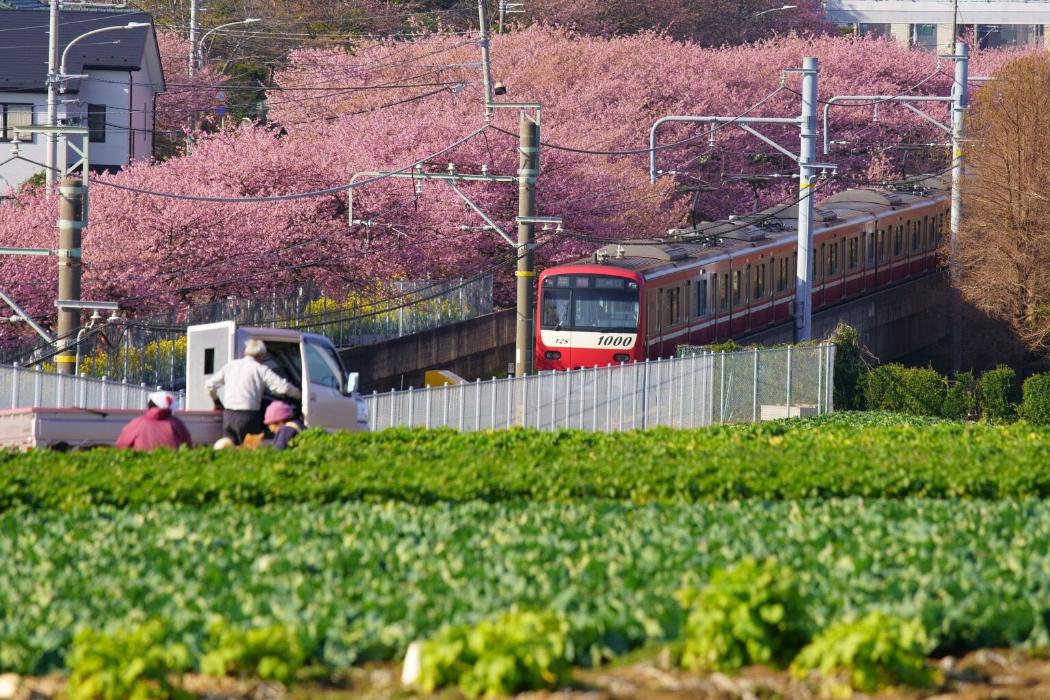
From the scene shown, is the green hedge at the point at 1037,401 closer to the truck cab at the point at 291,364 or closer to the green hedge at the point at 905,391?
the green hedge at the point at 905,391

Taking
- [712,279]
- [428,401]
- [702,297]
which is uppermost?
[712,279]

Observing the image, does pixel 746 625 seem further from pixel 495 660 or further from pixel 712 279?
pixel 712 279

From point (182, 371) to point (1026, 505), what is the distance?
20675 mm

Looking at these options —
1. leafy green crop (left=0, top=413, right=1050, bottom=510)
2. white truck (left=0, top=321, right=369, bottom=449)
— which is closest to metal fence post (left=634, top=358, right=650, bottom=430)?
white truck (left=0, top=321, right=369, bottom=449)

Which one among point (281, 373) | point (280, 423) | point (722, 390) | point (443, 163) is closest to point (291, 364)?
point (281, 373)

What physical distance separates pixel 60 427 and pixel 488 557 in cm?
838

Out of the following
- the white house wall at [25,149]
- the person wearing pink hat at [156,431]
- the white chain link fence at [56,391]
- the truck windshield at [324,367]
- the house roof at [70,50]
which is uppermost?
the house roof at [70,50]

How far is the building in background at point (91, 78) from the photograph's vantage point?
173 feet

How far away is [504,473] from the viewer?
15055 mm

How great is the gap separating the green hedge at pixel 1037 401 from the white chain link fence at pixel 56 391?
851 inches

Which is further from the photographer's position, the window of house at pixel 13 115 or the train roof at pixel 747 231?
the window of house at pixel 13 115

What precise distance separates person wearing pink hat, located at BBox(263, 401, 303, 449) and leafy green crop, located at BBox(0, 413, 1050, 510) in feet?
0.75

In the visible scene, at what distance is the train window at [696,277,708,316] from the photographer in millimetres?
38062

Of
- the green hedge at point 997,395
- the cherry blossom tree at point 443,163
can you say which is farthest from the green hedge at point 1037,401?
the cherry blossom tree at point 443,163
